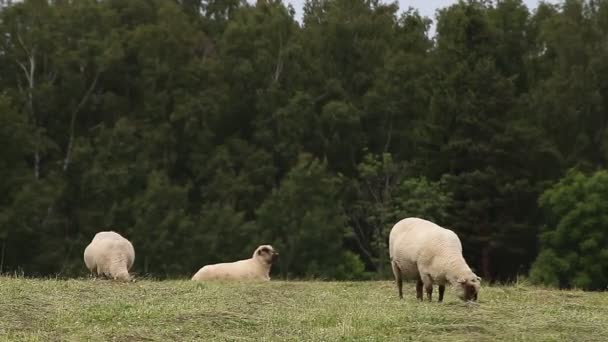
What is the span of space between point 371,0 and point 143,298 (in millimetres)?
60559

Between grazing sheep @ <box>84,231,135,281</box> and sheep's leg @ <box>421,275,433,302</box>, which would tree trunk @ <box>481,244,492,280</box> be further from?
sheep's leg @ <box>421,275,433,302</box>

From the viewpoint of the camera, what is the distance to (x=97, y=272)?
85.5 feet

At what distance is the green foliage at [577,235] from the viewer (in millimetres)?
58344

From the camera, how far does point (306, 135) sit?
242 ft

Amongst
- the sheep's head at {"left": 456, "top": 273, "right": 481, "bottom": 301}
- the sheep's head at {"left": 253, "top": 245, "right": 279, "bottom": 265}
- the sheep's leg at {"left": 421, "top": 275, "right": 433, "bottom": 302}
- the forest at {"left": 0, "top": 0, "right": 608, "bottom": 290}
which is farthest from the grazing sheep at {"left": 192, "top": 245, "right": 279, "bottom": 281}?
the forest at {"left": 0, "top": 0, "right": 608, "bottom": 290}

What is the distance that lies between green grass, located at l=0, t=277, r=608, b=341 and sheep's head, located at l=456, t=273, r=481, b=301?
0.67ft

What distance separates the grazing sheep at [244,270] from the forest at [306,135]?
28509 millimetres

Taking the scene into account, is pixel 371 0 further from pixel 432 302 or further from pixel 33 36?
pixel 432 302

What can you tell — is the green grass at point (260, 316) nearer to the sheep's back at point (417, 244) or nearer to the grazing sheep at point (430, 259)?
the grazing sheep at point (430, 259)

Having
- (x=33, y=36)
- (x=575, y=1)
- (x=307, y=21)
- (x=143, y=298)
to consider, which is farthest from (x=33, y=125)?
(x=143, y=298)

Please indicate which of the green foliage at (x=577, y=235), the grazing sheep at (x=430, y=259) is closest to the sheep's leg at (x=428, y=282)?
the grazing sheep at (x=430, y=259)

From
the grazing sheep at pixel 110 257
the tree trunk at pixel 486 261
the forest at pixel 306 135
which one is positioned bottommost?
the grazing sheep at pixel 110 257

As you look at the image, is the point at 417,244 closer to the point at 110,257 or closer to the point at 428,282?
the point at 428,282

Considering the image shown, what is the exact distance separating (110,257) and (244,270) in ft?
16.3
